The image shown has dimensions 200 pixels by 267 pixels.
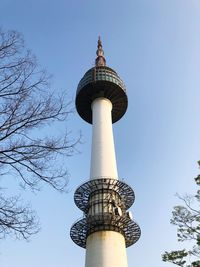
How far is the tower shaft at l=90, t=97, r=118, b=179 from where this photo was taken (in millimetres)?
43531

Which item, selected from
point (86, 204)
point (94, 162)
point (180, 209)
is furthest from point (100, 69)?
point (180, 209)

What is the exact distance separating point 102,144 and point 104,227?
12663 millimetres

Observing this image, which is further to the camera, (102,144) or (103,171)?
(102,144)

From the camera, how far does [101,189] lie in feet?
134

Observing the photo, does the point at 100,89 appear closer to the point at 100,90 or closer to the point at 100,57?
the point at 100,90

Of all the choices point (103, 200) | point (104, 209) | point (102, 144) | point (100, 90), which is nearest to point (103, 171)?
point (103, 200)

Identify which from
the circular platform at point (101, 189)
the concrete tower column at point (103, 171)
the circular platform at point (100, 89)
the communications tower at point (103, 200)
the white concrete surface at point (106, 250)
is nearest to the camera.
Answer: the white concrete surface at point (106, 250)

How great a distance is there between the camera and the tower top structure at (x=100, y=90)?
180ft

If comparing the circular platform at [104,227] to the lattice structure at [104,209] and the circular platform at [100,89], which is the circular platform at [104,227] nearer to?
the lattice structure at [104,209]

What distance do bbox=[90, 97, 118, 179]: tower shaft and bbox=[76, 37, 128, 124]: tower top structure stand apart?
1838mm

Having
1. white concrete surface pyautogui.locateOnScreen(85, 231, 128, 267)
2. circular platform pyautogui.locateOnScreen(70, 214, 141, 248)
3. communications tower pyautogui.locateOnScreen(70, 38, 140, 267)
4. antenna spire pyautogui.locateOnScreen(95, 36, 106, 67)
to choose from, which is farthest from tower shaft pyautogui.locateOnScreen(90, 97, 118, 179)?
antenna spire pyautogui.locateOnScreen(95, 36, 106, 67)

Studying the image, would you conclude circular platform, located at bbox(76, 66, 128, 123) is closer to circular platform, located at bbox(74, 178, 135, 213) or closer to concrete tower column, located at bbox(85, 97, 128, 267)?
concrete tower column, located at bbox(85, 97, 128, 267)

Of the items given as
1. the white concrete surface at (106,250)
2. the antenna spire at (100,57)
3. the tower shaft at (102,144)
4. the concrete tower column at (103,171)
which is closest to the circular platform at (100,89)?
the concrete tower column at (103,171)

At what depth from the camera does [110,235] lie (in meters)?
36.6
